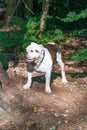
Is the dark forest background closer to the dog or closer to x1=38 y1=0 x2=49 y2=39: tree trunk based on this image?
x1=38 y1=0 x2=49 y2=39: tree trunk

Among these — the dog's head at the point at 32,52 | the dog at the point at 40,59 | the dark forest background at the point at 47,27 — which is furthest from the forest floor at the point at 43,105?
the dark forest background at the point at 47,27

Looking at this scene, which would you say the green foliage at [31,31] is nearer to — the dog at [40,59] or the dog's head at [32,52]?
the dog at [40,59]

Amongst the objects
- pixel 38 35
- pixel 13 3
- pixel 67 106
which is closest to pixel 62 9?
pixel 38 35

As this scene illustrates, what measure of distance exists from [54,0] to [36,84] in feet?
19.5

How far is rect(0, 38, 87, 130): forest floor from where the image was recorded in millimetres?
6680

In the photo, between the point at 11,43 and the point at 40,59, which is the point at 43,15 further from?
the point at 40,59

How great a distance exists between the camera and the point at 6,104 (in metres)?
7.09

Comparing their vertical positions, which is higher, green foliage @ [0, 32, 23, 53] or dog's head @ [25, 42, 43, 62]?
dog's head @ [25, 42, 43, 62]

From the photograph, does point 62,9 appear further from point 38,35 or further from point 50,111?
point 50,111

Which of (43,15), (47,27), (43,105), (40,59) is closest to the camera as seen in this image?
(43,105)

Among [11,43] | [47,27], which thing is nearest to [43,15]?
[47,27]

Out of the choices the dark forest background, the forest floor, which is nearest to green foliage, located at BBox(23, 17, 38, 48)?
the dark forest background

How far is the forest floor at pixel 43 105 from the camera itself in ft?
21.9

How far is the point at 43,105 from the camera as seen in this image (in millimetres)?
7316
